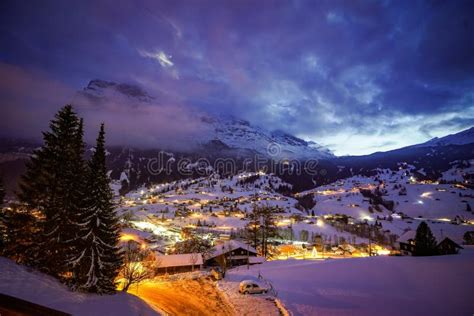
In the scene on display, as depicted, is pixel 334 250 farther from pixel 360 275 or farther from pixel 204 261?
pixel 360 275

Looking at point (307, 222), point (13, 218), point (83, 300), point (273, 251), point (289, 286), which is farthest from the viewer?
point (307, 222)

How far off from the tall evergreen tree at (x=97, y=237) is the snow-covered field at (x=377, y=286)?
42.1ft

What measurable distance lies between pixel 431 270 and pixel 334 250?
2247 inches

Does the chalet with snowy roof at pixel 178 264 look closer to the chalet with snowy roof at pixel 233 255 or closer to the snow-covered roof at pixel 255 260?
the chalet with snowy roof at pixel 233 255

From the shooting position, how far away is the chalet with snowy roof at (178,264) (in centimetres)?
4588

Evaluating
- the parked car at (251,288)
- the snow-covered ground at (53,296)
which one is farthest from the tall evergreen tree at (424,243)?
the snow-covered ground at (53,296)

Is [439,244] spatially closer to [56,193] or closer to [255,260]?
[255,260]

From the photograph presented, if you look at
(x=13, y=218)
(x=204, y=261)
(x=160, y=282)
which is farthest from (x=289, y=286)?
(x=204, y=261)

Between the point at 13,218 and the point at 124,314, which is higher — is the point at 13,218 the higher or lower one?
the higher one

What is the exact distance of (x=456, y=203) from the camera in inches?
6614

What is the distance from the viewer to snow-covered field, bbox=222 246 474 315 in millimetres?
17641

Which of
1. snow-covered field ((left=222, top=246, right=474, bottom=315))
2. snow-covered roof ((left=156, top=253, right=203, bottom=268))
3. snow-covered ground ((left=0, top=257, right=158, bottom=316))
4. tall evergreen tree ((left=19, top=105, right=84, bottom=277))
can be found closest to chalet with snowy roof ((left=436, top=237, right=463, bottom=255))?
snow-covered field ((left=222, top=246, right=474, bottom=315))

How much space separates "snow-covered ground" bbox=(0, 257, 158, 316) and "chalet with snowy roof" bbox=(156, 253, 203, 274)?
29.7 meters

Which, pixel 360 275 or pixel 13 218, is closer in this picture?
pixel 13 218
